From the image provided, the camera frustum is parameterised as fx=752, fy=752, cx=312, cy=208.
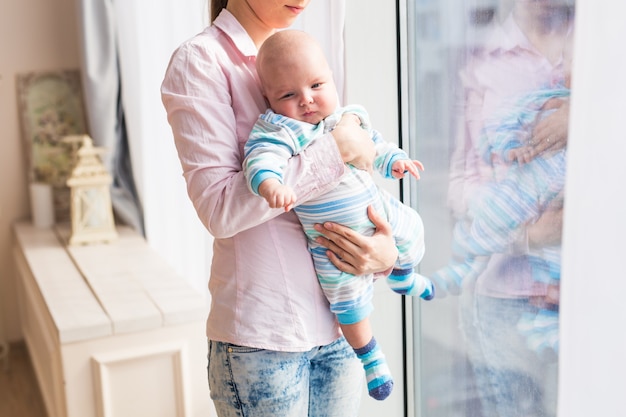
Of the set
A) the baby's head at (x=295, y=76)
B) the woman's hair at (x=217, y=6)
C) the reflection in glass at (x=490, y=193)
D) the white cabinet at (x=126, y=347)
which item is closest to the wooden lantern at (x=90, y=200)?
the white cabinet at (x=126, y=347)

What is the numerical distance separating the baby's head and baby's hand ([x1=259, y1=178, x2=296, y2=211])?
0.53 ft

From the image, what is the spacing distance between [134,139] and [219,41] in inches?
69.1

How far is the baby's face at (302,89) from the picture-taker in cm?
113

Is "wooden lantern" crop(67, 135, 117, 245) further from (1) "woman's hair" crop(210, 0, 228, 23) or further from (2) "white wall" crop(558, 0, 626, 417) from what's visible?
(2) "white wall" crop(558, 0, 626, 417)

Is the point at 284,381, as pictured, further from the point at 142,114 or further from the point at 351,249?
the point at 142,114

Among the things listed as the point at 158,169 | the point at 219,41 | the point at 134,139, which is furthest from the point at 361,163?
the point at 134,139

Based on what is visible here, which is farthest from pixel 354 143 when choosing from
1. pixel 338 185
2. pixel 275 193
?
pixel 275 193

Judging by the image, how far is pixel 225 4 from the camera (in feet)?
4.38

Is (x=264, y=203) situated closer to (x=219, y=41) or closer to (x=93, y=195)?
(x=219, y=41)

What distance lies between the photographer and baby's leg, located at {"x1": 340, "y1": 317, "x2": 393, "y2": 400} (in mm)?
1219

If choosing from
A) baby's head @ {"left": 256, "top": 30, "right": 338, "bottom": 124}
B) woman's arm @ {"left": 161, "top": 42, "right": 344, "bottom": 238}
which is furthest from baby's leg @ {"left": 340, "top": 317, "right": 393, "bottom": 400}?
baby's head @ {"left": 256, "top": 30, "right": 338, "bottom": 124}

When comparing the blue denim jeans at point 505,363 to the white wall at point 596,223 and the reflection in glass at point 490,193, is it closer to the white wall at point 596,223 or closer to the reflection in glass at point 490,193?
the reflection in glass at point 490,193

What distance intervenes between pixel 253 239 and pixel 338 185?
0.16 meters

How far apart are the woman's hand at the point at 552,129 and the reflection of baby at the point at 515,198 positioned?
0.03 ft
